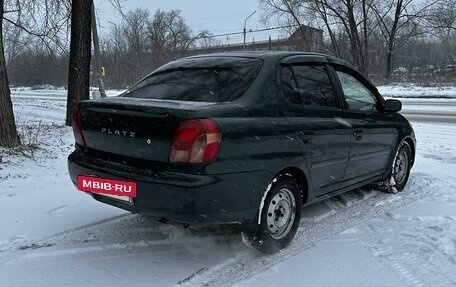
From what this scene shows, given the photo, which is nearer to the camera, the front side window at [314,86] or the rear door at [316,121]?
the rear door at [316,121]

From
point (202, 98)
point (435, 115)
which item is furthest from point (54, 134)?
point (435, 115)

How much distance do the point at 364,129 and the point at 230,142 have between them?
82.4 inches

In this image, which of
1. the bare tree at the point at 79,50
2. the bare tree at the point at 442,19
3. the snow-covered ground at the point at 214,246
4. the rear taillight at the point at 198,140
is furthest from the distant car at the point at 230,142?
the bare tree at the point at 442,19

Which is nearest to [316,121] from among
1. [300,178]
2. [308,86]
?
[308,86]

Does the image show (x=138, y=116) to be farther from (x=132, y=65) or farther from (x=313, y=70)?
(x=132, y=65)

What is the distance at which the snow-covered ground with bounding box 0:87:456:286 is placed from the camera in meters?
3.41

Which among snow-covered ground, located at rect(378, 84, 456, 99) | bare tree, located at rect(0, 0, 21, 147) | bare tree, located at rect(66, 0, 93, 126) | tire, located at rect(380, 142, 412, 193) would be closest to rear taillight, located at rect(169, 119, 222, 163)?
tire, located at rect(380, 142, 412, 193)

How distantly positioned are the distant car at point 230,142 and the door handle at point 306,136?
2cm

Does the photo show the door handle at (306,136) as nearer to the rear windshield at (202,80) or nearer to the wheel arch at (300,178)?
the wheel arch at (300,178)

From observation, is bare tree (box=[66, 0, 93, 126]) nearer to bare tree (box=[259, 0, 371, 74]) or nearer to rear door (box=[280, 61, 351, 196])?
rear door (box=[280, 61, 351, 196])

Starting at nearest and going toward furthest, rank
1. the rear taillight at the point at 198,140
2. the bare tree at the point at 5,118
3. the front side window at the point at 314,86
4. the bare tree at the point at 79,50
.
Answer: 1. the rear taillight at the point at 198,140
2. the front side window at the point at 314,86
3. the bare tree at the point at 5,118
4. the bare tree at the point at 79,50

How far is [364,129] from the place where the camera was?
4844 millimetres

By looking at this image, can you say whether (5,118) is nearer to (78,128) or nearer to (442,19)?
(78,128)

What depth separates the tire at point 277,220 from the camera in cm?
366
